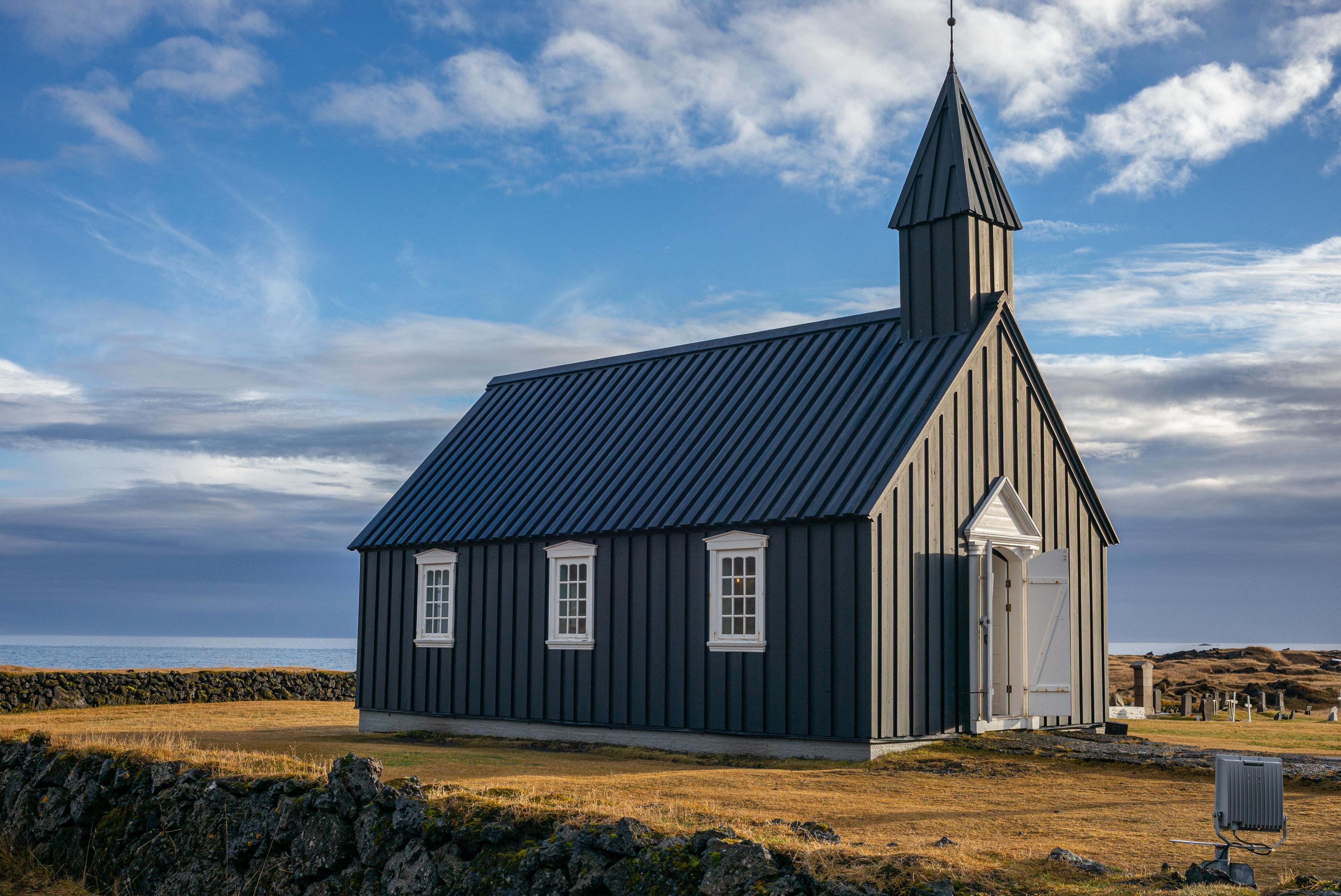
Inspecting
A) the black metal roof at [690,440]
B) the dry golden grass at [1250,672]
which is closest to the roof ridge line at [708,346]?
the black metal roof at [690,440]

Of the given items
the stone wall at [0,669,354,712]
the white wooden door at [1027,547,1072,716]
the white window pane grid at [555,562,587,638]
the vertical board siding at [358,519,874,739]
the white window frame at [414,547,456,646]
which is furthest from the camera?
the stone wall at [0,669,354,712]

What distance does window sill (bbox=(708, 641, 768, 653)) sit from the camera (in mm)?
17516

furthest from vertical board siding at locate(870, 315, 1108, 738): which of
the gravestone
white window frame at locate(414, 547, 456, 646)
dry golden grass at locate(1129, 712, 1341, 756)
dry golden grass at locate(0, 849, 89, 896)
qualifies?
dry golden grass at locate(0, 849, 89, 896)

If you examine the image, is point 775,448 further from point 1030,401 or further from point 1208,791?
point 1208,791

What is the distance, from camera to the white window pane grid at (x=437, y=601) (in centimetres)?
2258

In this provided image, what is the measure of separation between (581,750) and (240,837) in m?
7.30

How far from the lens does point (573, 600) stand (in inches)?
800

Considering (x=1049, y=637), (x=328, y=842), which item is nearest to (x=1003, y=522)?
(x=1049, y=637)

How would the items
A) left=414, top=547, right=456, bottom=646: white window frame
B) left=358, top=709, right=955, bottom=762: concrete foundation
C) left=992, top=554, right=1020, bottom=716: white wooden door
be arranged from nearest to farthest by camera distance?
left=358, top=709, right=955, bottom=762: concrete foundation, left=992, top=554, right=1020, bottom=716: white wooden door, left=414, top=547, right=456, bottom=646: white window frame

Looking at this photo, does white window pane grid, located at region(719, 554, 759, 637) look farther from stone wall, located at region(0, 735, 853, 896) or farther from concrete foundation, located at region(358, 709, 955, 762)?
stone wall, located at region(0, 735, 853, 896)

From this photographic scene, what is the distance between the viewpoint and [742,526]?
17828 mm

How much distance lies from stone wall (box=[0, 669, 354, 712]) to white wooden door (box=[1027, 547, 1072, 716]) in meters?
23.7

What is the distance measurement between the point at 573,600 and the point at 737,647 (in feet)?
12.1

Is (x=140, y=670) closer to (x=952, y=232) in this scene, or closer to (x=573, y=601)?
(x=573, y=601)
